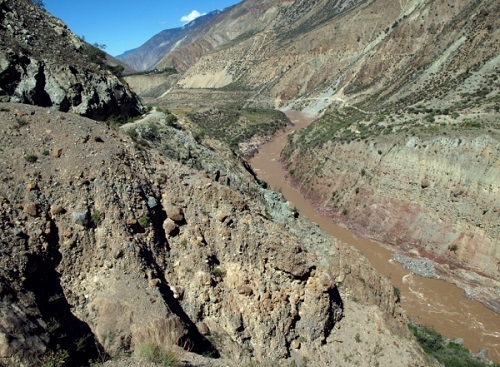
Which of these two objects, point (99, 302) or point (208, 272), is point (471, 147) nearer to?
point (208, 272)

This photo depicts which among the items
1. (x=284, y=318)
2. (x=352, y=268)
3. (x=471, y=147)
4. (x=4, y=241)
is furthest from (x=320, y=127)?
(x=4, y=241)

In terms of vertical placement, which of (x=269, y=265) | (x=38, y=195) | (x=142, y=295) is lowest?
(x=269, y=265)

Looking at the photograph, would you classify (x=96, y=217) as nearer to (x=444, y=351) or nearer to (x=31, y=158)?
(x=31, y=158)

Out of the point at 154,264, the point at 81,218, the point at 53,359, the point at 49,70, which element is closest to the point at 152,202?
the point at 154,264

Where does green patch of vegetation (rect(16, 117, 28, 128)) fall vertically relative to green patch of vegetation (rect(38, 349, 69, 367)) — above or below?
above

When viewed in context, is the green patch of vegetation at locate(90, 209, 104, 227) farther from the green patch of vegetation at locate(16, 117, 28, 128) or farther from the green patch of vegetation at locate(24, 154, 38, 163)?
the green patch of vegetation at locate(16, 117, 28, 128)

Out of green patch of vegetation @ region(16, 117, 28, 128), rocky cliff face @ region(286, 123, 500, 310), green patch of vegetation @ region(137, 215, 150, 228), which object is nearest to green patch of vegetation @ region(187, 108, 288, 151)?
rocky cliff face @ region(286, 123, 500, 310)
